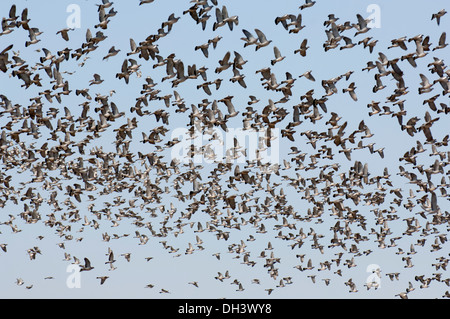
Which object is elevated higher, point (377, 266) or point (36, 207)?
point (36, 207)

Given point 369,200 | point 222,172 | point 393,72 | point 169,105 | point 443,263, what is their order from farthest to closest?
point 443,263 → point 369,200 → point 222,172 → point 169,105 → point 393,72

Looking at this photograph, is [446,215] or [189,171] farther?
[446,215]

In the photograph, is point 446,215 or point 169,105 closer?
point 169,105

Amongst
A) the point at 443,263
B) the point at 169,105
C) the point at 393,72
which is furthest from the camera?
the point at 443,263

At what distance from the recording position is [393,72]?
119 ft

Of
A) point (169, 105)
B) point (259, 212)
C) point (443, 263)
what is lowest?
point (443, 263)

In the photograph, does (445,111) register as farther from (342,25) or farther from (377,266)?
(377,266)

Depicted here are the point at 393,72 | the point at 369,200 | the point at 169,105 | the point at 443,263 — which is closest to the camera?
the point at 393,72

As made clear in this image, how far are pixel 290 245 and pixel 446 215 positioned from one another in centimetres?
955

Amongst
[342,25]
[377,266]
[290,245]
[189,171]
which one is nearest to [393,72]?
[342,25]

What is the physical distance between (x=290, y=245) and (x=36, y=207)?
606 inches

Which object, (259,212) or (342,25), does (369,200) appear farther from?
(342,25)

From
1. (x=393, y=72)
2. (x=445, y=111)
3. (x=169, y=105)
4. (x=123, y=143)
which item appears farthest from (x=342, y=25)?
(x=123, y=143)

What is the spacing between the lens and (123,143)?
41.8 m
